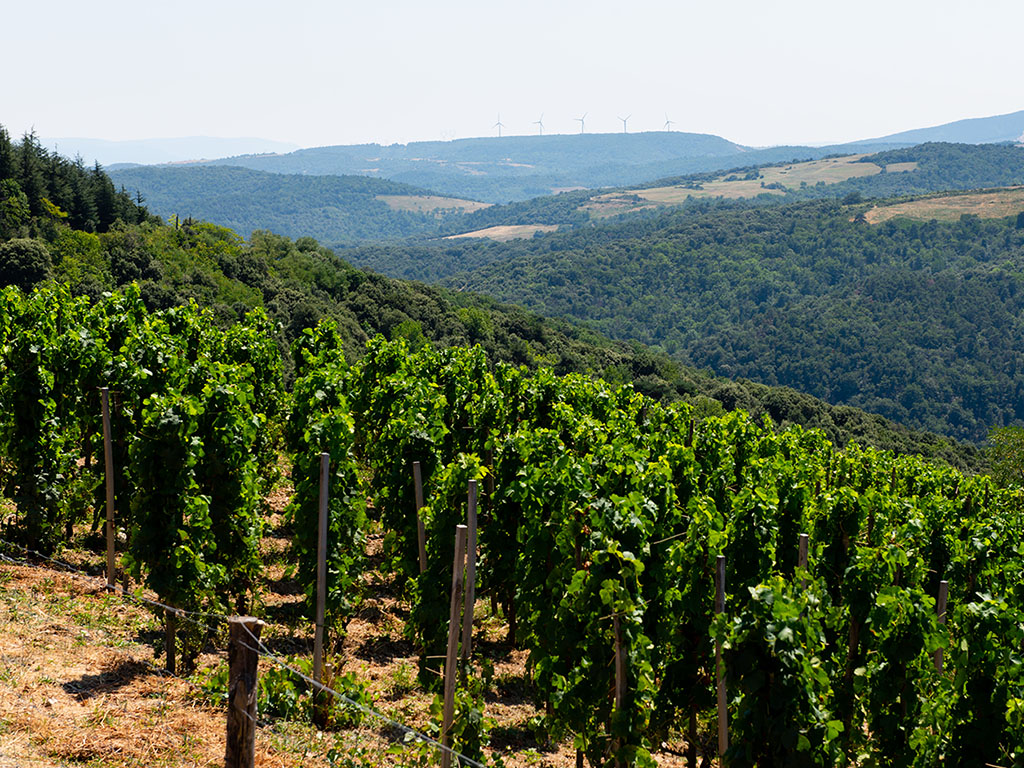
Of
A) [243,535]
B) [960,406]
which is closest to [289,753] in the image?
[243,535]

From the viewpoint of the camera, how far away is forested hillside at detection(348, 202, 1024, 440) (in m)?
126

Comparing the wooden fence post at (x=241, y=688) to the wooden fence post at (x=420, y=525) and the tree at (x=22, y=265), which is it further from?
the tree at (x=22, y=265)

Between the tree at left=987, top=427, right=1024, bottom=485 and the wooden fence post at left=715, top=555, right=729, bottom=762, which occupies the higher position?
the wooden fence post at left=715, top=555, right=729, bottom=762

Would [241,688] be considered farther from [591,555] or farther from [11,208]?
[11,208]

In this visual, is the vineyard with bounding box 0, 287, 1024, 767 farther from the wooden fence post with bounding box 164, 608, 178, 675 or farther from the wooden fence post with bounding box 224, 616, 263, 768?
the wooden fence post with bounding box 224, 616, 263, 768

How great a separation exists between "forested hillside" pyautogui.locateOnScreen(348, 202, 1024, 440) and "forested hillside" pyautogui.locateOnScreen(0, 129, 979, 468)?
178 ft

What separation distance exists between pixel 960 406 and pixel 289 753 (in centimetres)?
13577

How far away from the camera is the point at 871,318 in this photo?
490 ft

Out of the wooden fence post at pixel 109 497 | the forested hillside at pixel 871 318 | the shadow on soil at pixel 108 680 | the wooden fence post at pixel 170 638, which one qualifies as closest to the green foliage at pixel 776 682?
the wooden fence post at pixel 170 638

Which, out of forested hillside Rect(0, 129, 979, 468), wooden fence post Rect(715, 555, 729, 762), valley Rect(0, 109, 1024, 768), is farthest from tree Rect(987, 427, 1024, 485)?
wooden fence post Rect(715, 555, 729, 762)

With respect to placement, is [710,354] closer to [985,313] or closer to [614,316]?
[614,316]

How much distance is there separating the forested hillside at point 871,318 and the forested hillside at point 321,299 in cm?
5432

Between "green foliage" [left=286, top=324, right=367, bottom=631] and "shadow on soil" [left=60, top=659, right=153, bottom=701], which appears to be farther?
"green foliage" [left=286, top=324, right=367, bottom=631]

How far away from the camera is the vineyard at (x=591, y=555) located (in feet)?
24.5
